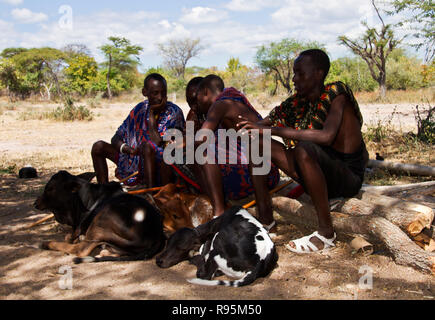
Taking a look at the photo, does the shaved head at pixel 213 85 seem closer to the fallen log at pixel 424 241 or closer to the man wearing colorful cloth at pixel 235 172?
the man wearing colorful cloth at pixel 235 172

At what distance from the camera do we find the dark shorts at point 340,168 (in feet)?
10.8

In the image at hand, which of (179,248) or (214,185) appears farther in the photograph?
(214,185)

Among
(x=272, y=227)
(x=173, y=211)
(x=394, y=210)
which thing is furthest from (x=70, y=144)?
(x=394, y=210)

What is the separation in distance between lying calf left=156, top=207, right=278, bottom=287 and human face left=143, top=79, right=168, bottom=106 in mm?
2034

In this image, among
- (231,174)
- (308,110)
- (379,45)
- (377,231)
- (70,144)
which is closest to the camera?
(377,231)

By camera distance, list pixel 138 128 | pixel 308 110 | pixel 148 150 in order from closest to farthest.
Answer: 1. pixel 308 110
2. pixel 148 150
3. pixel 138 128

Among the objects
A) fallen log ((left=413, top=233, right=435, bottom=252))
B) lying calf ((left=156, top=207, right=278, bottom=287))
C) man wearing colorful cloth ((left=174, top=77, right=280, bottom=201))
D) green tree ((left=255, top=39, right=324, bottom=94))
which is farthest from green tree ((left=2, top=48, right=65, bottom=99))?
fallen log ((left=413, top=233, right=435, bottom=252))

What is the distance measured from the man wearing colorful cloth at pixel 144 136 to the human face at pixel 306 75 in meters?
1.71

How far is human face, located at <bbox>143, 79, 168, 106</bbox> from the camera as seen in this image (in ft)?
15.8

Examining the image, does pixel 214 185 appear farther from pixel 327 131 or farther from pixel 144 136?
pixel 144 136

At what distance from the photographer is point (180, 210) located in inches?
157

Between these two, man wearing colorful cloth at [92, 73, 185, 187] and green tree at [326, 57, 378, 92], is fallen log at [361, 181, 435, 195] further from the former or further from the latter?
green tree at [326, 57, 378, 92]

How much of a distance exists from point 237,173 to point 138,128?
5.52 feet

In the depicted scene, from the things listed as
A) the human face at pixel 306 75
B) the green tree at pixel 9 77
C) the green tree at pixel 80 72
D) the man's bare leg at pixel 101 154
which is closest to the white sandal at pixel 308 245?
the human face at pixel 306 75
